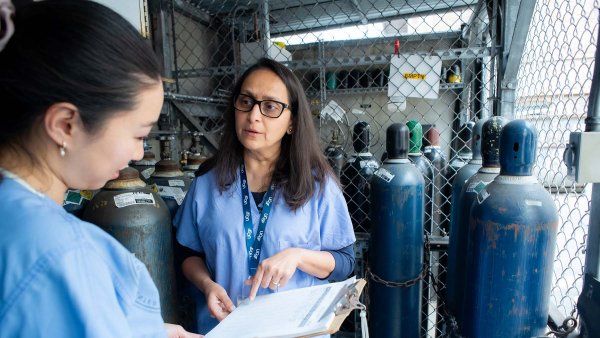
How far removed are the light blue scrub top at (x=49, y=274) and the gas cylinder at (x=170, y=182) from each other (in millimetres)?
1155

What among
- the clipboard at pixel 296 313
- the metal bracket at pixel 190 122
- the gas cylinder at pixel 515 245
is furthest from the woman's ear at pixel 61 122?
the metal bracket at pixel 190 122

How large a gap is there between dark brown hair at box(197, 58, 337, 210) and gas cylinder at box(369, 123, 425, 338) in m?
0.39

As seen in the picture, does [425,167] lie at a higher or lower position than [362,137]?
lower

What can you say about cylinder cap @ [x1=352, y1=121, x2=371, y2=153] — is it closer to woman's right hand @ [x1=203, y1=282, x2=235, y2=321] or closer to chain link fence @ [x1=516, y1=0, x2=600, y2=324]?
chain link fence @ [x1=516, y1=0, x2=600, y2=324]

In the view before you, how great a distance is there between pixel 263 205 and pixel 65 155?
688 mm

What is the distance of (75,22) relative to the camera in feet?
1.63

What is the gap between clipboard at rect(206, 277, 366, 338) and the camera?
2.56 ft

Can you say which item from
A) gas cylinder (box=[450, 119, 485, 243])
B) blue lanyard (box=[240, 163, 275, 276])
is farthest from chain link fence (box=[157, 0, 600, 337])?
blue lanyard (box=[240, 163, 275, 276])

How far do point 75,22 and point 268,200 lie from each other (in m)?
0.77

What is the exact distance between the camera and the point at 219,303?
1.05 meters

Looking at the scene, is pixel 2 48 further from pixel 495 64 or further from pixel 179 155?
pixel 179 155

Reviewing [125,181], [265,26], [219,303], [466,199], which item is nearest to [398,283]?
[466,199]

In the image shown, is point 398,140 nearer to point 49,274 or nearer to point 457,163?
point 457,163

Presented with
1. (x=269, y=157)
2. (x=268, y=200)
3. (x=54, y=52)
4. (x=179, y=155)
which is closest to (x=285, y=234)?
(x=268, y=200)
